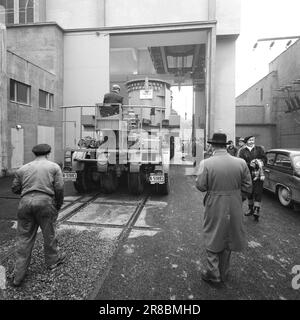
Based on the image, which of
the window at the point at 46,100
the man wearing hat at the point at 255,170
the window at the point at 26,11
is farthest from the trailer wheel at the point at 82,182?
the window at the point at 26,11

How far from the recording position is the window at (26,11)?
16641 mm

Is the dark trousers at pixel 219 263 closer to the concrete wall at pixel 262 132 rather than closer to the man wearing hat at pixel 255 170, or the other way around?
the man wearing hat at pixel 255 170

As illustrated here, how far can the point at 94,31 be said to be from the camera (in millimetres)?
15547

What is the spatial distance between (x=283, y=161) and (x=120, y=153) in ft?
14.2

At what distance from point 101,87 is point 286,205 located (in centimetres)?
1250

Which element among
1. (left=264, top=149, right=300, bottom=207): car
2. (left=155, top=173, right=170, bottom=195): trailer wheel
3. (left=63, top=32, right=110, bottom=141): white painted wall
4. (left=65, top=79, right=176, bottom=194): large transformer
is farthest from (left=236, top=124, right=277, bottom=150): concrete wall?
(left=155, top=173, right=170, bottom=195): trailer wheel

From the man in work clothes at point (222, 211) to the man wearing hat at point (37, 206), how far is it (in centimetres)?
188

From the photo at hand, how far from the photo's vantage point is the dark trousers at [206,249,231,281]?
121 inches

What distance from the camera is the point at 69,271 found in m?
3.33

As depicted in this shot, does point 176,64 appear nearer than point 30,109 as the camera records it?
No

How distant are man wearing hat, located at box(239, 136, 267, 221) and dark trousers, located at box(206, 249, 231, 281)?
2686 mm

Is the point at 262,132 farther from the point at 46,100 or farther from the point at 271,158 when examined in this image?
the point at 46,100

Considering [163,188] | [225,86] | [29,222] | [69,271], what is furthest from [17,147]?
[225,86]
